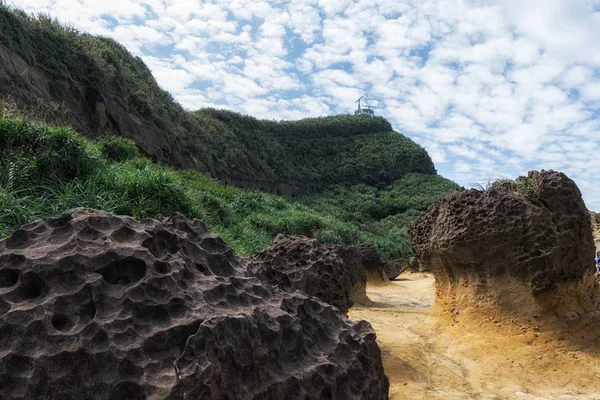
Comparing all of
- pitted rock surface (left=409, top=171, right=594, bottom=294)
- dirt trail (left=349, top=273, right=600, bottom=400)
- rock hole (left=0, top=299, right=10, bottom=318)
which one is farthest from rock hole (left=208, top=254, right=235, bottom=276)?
pitted rock surface (left=409, top=171, right=594, bottom=294)

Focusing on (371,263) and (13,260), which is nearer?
(13,260)

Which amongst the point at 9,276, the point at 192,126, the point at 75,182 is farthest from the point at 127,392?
the point at 192,126

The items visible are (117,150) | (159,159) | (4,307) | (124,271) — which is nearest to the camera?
(4,307)

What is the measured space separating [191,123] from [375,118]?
1114 inches

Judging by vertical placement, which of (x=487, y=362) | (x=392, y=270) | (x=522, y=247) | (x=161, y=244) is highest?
(x=522, y=247)

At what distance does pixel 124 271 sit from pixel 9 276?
16.5 inches

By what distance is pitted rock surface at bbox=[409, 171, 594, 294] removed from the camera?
529cm

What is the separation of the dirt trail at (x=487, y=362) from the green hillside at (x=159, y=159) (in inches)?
120

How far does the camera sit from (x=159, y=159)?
52.7ft

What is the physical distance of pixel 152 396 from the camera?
4.83ft

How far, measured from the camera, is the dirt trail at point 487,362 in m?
4.01

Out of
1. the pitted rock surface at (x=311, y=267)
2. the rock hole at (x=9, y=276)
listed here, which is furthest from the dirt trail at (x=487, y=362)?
the rock hole at (x=9, y=276)

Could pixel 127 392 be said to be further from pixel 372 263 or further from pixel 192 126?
pixel 192 126

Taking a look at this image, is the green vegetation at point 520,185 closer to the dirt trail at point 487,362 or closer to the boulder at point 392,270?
the dirt trail at point 487,362
